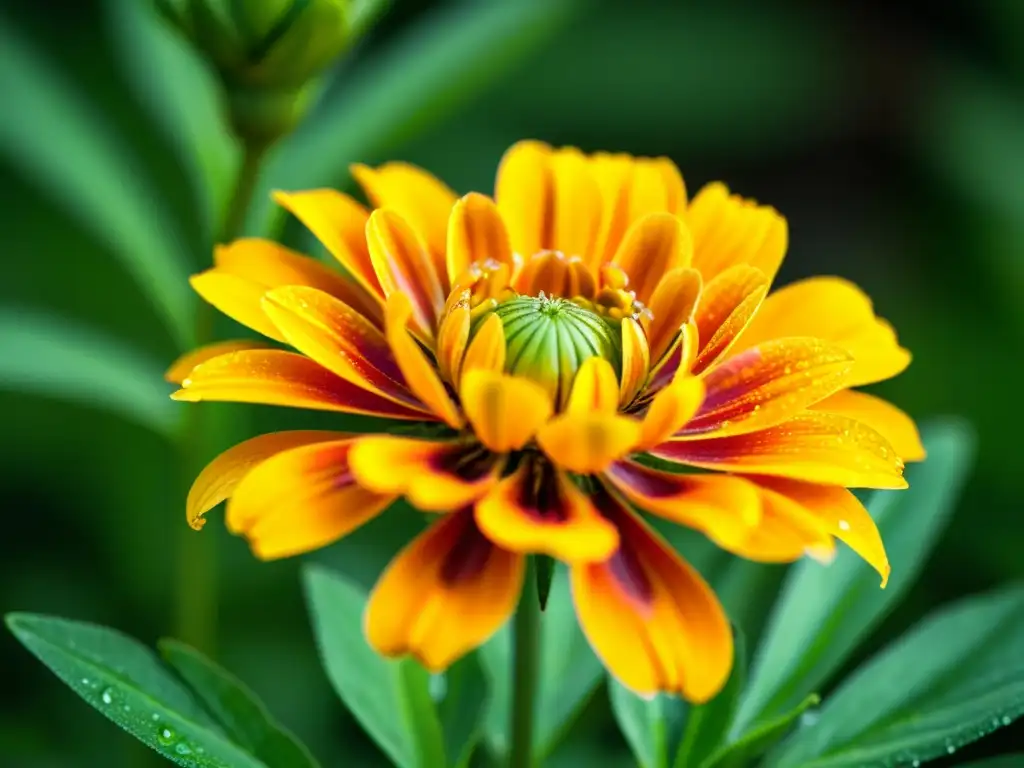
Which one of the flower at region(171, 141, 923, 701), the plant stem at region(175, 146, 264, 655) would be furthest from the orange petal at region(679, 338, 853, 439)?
the plant stem at region(175, 146, 264, 655)

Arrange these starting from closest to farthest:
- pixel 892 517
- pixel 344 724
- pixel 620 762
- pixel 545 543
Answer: pixel 545 543 → pixel 892 517 → pixel 620 762 → pixel 344 724

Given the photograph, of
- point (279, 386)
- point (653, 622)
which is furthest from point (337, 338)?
point (653, 622)

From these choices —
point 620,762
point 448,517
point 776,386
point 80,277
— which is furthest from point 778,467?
point 80,277

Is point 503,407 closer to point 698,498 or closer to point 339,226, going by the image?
point 698,498

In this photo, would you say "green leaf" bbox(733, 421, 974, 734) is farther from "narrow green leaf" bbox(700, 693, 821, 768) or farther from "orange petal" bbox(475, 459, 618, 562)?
"orange petal" bbox(475, 459, 618, 562)

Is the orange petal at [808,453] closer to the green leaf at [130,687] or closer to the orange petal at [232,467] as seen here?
the orange petal at [232,467]

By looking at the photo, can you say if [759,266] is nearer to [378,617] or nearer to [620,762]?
[378,617]

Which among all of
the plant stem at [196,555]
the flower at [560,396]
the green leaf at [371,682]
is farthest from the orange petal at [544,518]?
the plant stem at [196,555]
